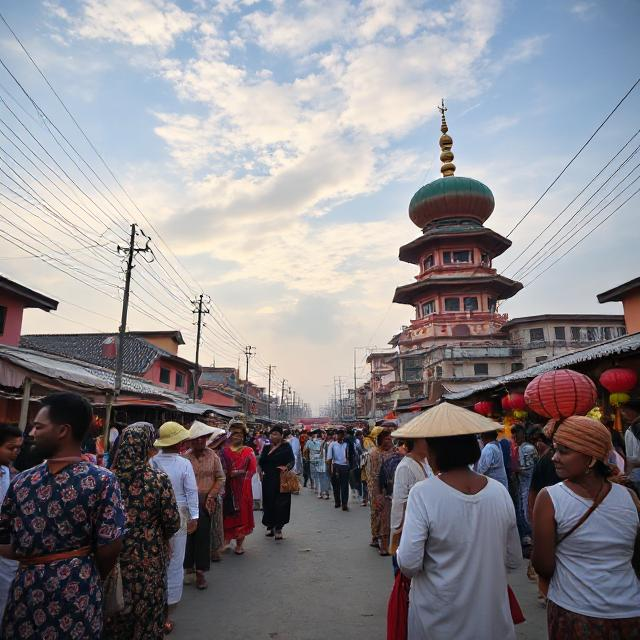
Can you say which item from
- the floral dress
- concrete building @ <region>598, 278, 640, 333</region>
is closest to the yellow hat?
the floral dress

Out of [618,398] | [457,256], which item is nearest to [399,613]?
[618,398]

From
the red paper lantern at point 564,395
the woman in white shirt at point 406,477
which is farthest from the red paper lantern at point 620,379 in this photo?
the woman in white shirt at point 406,477

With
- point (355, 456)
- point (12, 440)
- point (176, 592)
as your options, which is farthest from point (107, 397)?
point (12, 440)

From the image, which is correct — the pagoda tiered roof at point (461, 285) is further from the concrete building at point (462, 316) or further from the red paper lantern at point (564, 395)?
the red paper lantern at point (564, 395)

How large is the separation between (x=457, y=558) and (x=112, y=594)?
1941 millimetres

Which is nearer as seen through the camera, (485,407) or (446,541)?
(446,541)

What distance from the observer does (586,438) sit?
8.09ft

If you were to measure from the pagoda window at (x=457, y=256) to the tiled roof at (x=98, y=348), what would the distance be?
20960mm

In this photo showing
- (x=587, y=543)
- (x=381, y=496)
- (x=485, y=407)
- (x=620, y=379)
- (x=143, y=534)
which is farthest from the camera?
(x=485, y=407)

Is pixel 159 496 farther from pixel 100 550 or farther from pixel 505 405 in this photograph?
pixel 505 405

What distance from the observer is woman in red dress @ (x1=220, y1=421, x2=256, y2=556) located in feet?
24.7

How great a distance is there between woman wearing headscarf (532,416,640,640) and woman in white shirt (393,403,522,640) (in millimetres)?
227

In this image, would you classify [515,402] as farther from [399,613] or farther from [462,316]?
[462,316]

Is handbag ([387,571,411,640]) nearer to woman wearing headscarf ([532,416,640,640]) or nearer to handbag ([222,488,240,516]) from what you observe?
woman wearing headscarf ([532,416,640,640])
